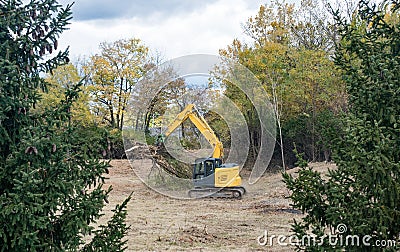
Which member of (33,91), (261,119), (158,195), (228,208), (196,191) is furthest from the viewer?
(261,119)

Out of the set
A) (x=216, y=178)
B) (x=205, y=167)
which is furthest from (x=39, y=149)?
(x=205, y=167)

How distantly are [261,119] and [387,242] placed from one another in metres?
16.5

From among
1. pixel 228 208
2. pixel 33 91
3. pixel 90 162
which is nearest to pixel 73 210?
pixel 90 162

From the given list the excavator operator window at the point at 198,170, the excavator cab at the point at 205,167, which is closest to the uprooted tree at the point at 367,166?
the excavator cab at the point at 205,167

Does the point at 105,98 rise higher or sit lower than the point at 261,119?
higher

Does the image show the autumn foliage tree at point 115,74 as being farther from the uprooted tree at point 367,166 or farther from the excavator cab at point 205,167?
the uprooted tree at point 367,166

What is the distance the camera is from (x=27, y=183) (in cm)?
287

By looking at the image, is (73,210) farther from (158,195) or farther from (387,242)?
(158,195)

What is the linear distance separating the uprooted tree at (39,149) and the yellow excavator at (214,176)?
10.9 meters

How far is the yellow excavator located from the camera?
571 inches

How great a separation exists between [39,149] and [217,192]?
12.1m

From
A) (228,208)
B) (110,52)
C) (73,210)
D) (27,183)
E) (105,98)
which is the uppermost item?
(110,52)

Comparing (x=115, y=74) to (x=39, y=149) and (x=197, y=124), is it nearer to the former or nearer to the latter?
(x=197, y=124)

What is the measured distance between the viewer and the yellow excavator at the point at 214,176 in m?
14.5
